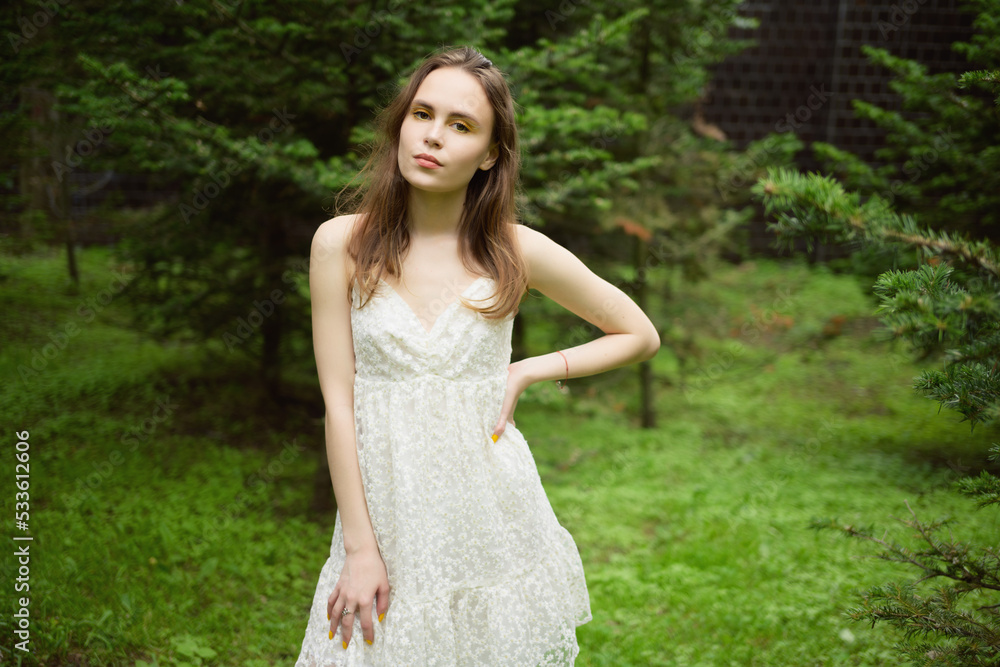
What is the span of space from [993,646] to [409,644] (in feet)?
4.48

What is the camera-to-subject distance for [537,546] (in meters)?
1.74

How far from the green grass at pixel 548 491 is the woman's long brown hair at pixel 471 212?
1.75 meters

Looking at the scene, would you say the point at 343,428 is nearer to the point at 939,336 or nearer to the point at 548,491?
the point at 939,336

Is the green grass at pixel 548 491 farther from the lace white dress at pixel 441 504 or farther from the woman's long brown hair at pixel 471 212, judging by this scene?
the woman's long brown hair at pixel 471 212

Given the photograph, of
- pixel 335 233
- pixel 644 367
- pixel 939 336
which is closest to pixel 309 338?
pixel 644 367

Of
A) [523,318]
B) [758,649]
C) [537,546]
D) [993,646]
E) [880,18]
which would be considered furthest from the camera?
[880,18]

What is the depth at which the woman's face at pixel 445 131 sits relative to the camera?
5.30ft

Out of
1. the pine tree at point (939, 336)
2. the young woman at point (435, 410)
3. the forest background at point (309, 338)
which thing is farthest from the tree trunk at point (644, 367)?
the young woman at point (435, 410)

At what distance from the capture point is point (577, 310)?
184 cm

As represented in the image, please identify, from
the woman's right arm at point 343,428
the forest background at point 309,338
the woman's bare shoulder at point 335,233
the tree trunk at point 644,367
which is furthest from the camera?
the tree trunk at point 644,367

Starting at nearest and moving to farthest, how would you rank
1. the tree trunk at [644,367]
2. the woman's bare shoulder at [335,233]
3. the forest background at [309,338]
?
the woman's bare shoulder at [335,233]
the forest background at [309,338]
the tree trunk at [644,367]

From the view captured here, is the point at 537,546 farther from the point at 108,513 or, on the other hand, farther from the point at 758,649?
the point at 108,513

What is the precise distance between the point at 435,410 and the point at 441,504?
0.23m

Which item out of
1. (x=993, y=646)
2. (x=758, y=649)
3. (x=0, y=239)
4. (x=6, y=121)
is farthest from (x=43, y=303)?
(x=993, y=646)
